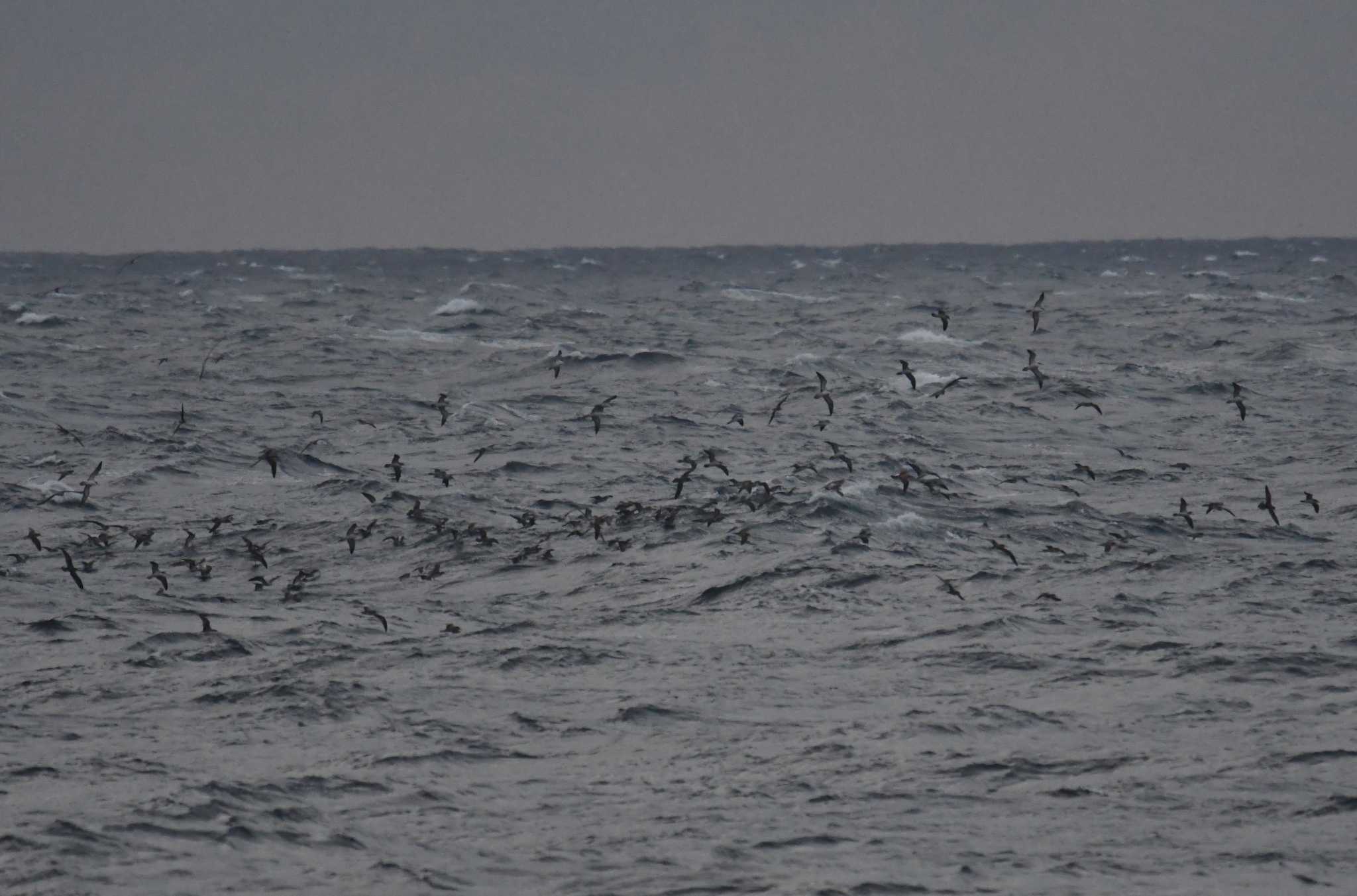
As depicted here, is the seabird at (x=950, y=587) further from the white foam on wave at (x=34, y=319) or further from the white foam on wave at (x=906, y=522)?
the white foam on wave at (x=34, y=319)

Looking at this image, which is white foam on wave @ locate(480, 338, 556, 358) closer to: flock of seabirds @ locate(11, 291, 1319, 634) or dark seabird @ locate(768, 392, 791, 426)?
dark seabird @ locate(768, 392, 791, 426)

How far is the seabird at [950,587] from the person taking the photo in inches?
1104

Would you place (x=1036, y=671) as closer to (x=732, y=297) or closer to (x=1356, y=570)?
(x=1356, y=570)

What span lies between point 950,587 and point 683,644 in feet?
15.8

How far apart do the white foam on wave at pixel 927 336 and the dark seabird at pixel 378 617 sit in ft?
159

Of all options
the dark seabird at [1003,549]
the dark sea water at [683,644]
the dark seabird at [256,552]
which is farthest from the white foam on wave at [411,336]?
the dark seabird at [1003,549]

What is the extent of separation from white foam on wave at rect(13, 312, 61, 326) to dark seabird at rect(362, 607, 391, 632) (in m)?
58.2

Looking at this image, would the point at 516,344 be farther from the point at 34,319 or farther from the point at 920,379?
the point at 34,319

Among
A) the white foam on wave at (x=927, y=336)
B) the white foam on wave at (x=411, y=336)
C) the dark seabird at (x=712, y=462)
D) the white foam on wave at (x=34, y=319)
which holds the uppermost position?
the white foam on wave at (x=927, y=336)

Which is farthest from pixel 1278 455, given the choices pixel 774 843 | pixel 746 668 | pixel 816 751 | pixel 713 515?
pixel 774 843

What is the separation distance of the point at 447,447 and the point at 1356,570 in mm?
23271

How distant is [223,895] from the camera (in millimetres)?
16703

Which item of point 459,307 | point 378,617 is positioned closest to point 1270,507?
point 378,617

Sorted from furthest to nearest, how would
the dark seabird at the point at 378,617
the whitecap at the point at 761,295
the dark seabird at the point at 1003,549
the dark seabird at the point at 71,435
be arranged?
the whitecap at the point at 761,295 < the dark seabird at the point at 71,435 < the dark seabird at the point at 1003,549 < the dark seabird at the point at 378,617
